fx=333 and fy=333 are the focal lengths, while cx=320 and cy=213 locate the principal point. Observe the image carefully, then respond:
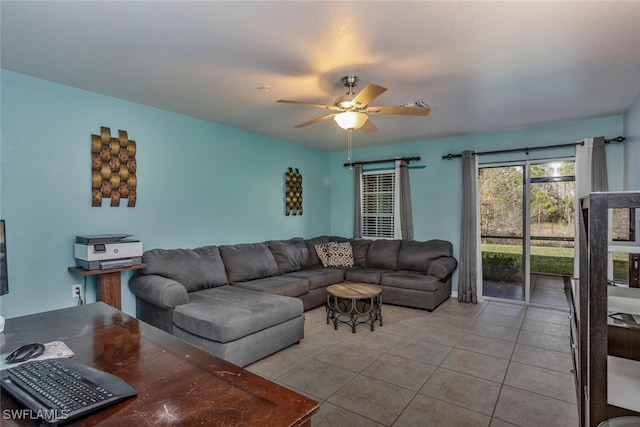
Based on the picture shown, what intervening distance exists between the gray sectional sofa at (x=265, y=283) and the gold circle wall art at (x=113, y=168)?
69 cm

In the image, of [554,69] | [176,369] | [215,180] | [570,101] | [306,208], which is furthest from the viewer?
[306,208]

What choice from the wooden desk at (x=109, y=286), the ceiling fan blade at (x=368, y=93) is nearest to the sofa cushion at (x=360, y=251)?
the ceiling fan blade at (x=368, y=93)

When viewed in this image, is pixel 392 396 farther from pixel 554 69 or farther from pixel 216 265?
pixel 554 69

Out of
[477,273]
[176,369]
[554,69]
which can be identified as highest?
[554,69]

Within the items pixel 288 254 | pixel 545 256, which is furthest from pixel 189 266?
pixel 545 256

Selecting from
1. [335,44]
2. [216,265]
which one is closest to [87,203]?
[216,265]

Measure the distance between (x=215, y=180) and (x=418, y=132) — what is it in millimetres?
2962

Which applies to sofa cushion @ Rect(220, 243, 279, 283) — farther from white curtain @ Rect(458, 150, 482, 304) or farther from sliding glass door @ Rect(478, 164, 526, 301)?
sliding glass door @ Rect(478, 164, 526, 301)

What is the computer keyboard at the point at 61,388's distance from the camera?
0.84 metres

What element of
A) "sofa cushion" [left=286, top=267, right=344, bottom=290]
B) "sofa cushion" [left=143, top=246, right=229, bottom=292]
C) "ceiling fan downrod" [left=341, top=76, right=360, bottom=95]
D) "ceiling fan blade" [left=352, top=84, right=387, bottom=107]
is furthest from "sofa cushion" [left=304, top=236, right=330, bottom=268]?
"ceiling fan blade" [left=352, top=84, right=387, bottom=107]

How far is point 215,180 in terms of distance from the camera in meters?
4.38

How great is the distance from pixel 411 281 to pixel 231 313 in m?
2.60

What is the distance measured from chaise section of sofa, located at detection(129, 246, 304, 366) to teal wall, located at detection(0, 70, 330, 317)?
13.3 inches

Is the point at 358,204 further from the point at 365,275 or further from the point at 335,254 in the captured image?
the point at 365,275
